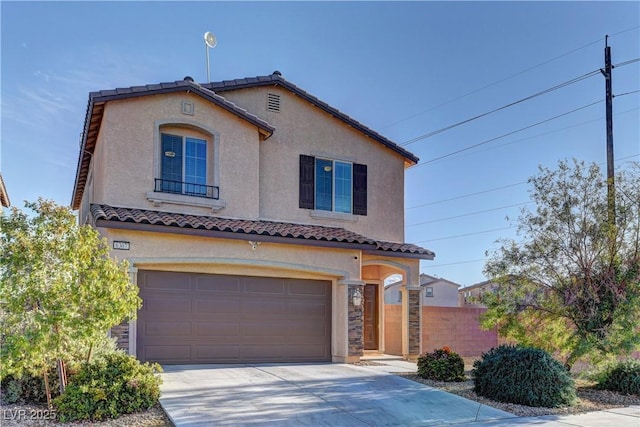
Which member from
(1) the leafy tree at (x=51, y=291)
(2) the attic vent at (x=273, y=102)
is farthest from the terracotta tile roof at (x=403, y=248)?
(1) the leafy tree at (x=51, y=291)

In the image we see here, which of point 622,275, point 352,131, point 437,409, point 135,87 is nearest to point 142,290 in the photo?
point 135,87

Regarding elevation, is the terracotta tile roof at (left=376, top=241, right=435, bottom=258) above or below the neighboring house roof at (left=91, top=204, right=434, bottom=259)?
below

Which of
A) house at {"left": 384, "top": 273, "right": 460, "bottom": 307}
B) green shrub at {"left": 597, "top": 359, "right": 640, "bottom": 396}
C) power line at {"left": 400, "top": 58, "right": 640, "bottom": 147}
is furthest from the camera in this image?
house at {"left": 384, "top": 273, "right": 460, "bottom": 307}

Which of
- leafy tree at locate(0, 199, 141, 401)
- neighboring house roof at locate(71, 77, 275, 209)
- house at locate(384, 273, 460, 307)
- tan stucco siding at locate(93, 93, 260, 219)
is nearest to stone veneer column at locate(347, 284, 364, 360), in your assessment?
tan stucco siding at locate(93, 93, 260, 219)

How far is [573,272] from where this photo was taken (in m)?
12.6

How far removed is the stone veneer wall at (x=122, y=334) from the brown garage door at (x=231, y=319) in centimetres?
64

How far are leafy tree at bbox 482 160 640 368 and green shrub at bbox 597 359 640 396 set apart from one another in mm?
392

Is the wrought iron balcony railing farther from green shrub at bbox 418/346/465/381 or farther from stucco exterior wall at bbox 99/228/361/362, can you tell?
green shrub at bbox 418/346/465/381

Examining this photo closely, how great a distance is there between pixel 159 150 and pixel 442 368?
8726 millimetres

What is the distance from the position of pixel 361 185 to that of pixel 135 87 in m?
7.41

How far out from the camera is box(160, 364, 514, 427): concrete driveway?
859cm

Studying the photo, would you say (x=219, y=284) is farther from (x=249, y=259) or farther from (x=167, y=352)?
(x=167, y=352)

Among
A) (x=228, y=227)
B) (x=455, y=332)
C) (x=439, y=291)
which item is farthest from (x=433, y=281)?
(x=228, y=227)

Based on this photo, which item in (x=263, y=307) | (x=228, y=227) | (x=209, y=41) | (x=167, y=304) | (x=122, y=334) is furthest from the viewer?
(x=209, y=41)
